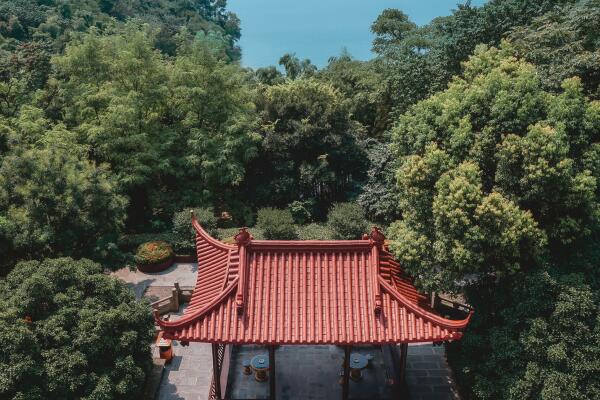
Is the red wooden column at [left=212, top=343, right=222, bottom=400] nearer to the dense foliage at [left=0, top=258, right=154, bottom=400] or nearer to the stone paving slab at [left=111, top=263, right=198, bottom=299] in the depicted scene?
the dense foliage at [left=0, top=258, right=154, bottom=400]

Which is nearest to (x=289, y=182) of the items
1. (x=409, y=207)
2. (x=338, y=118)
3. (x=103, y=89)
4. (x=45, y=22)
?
(x=338, y=118)

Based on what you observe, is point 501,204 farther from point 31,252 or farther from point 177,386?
point 31,252

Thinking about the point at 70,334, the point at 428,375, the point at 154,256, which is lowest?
the point at 428,375

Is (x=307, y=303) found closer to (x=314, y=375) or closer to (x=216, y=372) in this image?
(x=216, y=372)

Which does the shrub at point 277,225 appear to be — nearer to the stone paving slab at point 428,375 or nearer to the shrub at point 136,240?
the shrub at point 136,240

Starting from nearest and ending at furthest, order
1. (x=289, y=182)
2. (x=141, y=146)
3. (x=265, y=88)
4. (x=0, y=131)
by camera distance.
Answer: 1. (x=0, y=131)
2. (x=141, y=146)
3. (x=289, y=182)
4. (x=265, y=88)

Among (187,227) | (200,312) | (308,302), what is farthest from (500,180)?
(187,227)

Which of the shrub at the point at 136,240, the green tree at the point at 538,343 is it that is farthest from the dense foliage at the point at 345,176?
the shrub at the point at 136,240
